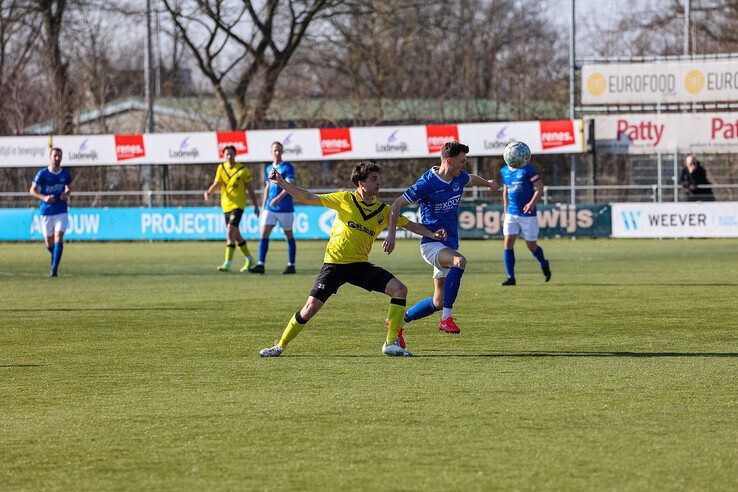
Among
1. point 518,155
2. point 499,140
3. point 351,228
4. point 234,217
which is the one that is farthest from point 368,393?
point 499,140

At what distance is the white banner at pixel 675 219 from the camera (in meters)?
29.2

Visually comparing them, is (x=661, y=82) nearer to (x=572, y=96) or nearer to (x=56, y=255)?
(x=572, y=96)

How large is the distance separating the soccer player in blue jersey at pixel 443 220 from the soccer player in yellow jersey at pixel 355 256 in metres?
1.13

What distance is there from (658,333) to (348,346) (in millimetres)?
2972

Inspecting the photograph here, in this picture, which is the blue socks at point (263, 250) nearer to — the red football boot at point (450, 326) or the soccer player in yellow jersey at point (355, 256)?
the red football boot at point (450, 326)

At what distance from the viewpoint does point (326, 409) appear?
7.44 meters

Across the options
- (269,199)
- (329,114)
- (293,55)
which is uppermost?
(293,55)

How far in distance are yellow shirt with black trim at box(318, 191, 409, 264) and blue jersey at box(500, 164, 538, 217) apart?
7.04 metres

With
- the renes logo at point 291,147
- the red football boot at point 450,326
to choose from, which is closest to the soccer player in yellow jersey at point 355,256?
the red football boot at point 450,326

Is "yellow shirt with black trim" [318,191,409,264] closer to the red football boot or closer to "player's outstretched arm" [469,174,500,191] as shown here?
the red football boot

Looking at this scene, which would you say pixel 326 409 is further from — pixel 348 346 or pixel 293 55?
pixel 293 55

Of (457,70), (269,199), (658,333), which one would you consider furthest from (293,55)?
(658,333)

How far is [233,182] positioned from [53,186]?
291cm

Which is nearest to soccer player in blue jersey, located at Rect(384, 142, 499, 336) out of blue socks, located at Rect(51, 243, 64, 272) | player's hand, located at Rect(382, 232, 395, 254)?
player's hand, located at Rect(382, 232, 395, 254)
